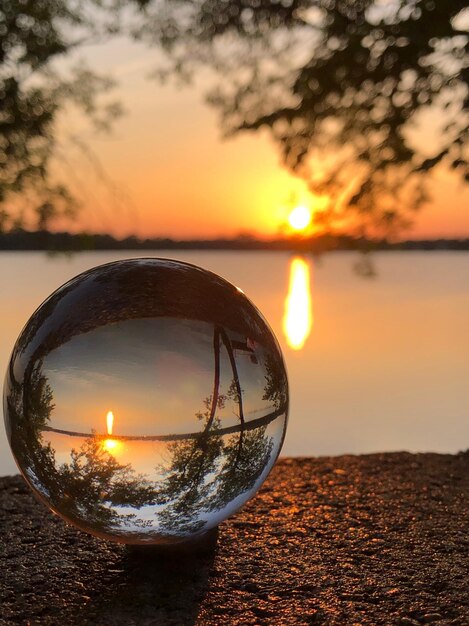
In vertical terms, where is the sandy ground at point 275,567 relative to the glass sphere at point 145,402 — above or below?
below

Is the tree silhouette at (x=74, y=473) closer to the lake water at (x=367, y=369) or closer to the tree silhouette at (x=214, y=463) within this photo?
the tree silhouette at (x=214, y=463)

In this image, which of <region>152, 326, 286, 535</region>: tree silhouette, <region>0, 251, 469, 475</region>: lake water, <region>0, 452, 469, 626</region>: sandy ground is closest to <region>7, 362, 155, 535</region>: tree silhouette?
<region>152, 326, 286, 535</region>: tree silhouette

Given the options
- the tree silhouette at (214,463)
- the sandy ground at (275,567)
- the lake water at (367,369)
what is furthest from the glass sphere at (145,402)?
the lake water at (367,369)

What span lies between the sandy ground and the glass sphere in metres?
0.36

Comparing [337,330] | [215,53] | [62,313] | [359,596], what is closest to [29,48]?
[215,53]

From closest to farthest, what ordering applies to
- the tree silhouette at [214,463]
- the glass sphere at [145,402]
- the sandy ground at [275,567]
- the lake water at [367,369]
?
the glass sphere at [145,402]
the tree silhouette at [214,463]
the sandy ground at [275,567]
the lake water at [367,369]

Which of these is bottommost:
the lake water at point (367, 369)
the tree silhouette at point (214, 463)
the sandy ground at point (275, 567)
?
the sandy ground at point (275, 567)

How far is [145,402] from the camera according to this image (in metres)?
3.47

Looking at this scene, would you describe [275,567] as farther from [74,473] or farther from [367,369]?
[367,369]

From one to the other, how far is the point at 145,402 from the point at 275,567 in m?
1.49

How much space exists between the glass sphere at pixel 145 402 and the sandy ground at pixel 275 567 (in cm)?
36

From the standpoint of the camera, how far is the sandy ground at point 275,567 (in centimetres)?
373

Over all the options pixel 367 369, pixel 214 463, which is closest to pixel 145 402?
pixel 214 463

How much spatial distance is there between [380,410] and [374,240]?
3.83m
